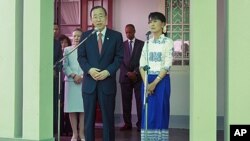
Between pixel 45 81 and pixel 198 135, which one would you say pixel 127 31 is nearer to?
pixel 45 81

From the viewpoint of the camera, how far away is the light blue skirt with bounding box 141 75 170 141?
5913mm

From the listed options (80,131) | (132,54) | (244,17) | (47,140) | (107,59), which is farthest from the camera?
(132,54)

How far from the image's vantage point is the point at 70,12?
9938 millimetres

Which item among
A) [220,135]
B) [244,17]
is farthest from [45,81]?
[220,135]

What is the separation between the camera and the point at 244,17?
204 inches

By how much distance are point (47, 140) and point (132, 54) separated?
12.1ft

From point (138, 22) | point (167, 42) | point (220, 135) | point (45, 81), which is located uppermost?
point (138, 22)

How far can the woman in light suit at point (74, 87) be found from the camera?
7344 millimetres

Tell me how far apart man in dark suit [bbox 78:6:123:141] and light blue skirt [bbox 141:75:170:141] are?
469 mm

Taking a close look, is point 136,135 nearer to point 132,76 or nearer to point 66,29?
point 132,76

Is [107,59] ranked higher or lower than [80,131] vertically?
higher

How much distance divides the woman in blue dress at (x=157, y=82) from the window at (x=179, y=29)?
3.23 m
